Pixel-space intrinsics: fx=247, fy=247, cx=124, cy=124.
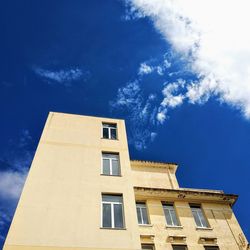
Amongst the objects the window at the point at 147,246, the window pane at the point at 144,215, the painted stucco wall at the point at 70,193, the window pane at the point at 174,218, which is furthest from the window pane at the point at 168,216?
the painted stucco wall at the point at 70,193

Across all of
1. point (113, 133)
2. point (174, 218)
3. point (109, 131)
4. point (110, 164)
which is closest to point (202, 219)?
point (174, 218)

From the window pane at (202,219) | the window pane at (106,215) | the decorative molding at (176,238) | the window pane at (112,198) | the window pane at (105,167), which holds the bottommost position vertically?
the window pane at (106,215)

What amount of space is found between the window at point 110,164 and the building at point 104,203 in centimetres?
7

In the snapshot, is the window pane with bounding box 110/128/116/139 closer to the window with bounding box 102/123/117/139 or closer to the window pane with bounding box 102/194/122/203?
the window with bounding box 102/123/117/139

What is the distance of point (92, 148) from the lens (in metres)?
18.0

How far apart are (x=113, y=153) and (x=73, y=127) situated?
13.2ft

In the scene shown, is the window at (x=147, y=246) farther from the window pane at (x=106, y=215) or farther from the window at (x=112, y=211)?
the window pane at (x=106, y=215)

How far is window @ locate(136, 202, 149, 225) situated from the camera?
19.0 m

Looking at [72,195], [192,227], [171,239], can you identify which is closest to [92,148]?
[72,195]

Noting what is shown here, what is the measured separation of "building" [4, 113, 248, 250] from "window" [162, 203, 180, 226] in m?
0.08

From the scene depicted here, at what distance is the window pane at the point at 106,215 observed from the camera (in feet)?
44.3

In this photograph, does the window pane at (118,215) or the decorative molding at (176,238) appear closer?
the window pane at (118,215)

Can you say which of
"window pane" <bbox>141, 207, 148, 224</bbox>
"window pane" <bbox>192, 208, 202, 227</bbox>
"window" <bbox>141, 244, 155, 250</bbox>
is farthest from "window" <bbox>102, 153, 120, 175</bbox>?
"window pane" <bbox>192, 208, 202, 227</bbox>

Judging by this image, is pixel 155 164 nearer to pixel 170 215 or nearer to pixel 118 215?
pixel 170 215
